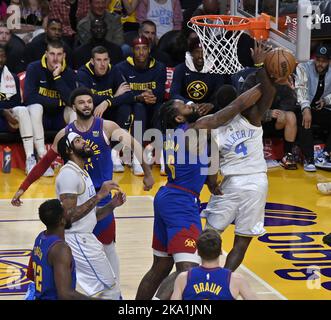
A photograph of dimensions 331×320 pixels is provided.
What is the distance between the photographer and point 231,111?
6.60 metres

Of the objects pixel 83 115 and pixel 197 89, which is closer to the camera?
pixel 83 115

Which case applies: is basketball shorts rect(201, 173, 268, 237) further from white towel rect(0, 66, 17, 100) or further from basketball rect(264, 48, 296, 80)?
white towel rect(0, 66, 17, 100)

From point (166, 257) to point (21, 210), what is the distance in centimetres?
378

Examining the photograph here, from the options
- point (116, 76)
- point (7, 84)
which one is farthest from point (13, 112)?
point (116, 76)

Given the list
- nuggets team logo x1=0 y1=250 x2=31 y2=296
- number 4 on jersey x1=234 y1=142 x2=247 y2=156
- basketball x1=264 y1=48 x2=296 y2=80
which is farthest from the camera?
nuggets team logo x1=0 y1=250 x2=31 y2=296

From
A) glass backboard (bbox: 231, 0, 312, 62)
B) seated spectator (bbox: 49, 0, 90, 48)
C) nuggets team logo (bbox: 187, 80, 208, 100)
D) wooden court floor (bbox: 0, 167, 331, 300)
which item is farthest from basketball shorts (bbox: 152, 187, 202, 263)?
seated spectator (bbox: 49, 0, 90, 48)

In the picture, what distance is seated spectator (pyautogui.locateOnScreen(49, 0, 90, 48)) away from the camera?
1284 cm

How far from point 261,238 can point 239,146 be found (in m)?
1.95

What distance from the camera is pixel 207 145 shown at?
6.73 m

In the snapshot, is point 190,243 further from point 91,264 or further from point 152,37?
point 152,37

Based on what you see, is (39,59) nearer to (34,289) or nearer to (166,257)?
(166,257)

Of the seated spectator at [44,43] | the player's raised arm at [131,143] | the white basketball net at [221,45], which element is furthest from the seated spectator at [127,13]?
the player's raised arm at [131,143]

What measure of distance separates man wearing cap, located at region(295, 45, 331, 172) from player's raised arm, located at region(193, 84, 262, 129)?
5124mm

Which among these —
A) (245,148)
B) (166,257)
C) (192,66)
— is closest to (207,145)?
(245,148)
